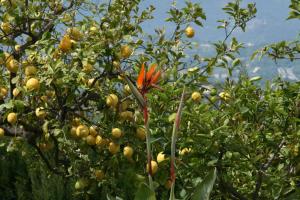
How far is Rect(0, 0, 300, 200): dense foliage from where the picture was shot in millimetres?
3682

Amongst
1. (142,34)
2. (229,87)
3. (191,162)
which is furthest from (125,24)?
(191,162)

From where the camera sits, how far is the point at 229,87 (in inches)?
155

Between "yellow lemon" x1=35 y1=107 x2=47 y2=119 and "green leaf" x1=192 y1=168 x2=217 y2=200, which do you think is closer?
"green leaf" x1=192 y1=168 x2=217 y2=200

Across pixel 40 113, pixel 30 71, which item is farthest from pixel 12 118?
pixel 30 71

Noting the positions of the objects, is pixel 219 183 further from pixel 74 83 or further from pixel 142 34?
pixel 142 34

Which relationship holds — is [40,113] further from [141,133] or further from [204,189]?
[204,189]

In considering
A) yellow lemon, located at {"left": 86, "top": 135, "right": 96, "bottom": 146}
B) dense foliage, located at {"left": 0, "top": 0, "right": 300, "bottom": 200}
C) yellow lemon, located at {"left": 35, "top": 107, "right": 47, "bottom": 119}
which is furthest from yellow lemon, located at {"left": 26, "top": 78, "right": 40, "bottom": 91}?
yellow lemon, located at {"left": 86, "top": 135, "right": 96, "bottom": 146}

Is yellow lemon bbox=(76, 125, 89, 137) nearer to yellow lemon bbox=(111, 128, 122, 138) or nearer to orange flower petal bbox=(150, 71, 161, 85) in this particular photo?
yellow lemon bbox=(111, 128, 122, 138)

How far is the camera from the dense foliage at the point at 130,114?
3.68 m

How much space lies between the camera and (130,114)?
4.10m

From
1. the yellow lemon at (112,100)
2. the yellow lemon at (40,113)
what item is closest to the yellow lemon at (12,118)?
the yellow lemon at (40,113)

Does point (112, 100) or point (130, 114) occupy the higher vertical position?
point (112, 100)

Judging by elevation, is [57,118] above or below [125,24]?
below

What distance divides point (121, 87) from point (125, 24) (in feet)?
1.94
